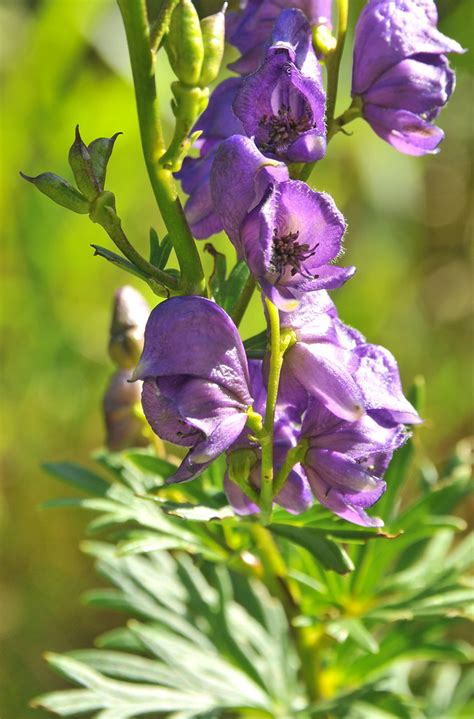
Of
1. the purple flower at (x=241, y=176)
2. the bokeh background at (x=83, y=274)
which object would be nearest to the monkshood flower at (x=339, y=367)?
the purple flower at (x=241, y=176)

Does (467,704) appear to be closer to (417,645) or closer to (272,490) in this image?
(417,645)

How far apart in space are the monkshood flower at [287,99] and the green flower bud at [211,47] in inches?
1.6

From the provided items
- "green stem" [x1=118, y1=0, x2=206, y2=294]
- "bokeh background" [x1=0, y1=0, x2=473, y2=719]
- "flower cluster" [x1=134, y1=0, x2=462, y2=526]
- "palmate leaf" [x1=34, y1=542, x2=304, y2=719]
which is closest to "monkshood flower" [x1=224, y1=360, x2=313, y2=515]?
"flower cluster" [x1=134, y1=0, x2=462, y2=526]

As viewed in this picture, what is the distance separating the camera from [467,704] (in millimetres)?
1576

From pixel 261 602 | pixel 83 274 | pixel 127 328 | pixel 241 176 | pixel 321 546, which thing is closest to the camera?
pixel 241 176

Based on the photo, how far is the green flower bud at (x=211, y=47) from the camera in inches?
31.5

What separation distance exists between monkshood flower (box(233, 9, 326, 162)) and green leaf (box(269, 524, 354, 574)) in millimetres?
395

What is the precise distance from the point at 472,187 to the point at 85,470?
2.40 m

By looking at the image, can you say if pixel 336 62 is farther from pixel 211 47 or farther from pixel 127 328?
pixel 127 328

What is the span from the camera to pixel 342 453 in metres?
0.89

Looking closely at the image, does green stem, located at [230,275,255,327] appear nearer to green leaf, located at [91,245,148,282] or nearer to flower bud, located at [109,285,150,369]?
green leaf, located at [91,245,148,282]

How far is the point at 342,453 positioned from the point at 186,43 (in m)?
0.39

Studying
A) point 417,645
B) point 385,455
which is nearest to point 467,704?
point 417,645

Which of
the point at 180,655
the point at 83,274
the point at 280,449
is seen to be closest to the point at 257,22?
the point at 280,449
